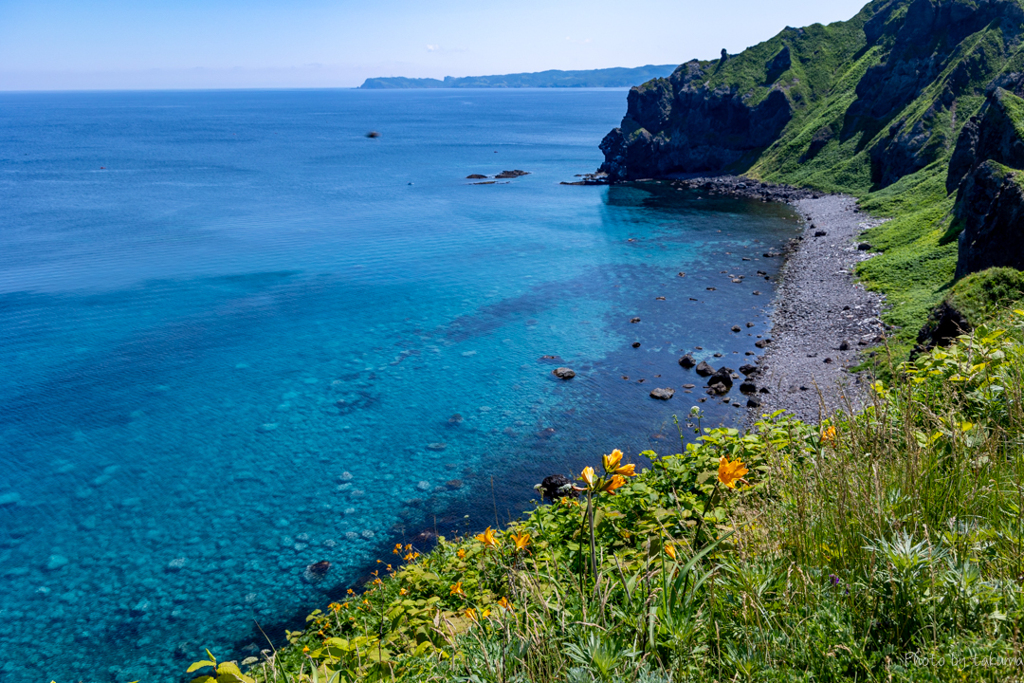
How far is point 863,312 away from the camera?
3547 cm

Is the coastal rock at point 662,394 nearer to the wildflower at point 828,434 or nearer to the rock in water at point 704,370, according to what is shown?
the rock in water at point 704,370

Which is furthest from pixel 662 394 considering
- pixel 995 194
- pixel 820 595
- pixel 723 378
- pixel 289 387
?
pixel 820 595

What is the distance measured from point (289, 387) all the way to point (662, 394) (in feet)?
66.6

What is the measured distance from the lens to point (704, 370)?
102 feet

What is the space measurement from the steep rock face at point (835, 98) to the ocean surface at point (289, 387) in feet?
67.6

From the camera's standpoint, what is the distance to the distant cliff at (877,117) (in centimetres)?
3900

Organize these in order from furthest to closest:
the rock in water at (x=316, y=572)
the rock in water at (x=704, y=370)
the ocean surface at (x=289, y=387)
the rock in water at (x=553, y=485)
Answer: the rock in water at (x=704, y=370)
the rock in water at (x=553, y=485)
the ocean surface at (x=289, y=387)
the rock in water at (x=316, y=572)

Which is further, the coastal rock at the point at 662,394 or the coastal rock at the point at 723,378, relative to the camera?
the coastal rock at the point at 723,378

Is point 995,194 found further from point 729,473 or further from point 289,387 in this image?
point 289,387

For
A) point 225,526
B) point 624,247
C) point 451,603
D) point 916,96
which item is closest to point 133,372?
point 225,526

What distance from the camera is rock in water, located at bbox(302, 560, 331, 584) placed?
18922 mm

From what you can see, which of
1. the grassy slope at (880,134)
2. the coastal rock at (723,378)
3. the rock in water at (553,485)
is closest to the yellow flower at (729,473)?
the rock in water at (553,485)

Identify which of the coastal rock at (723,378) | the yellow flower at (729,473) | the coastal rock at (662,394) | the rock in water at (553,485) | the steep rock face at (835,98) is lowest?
the rock in water at (553,485)

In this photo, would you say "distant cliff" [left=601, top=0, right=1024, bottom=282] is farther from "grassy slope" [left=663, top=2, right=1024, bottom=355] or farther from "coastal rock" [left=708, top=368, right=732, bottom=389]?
"coastal rock" [left=708, top=368, right=732, bottom=389]
